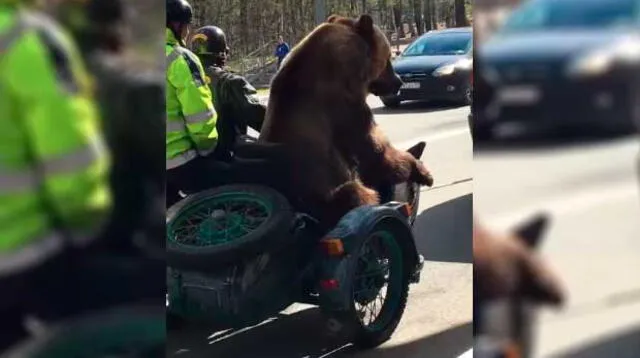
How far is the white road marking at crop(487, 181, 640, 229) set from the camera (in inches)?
71.9

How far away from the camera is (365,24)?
272 centimetres

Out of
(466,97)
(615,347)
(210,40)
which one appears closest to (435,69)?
(466,97)

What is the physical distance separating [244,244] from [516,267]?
1105 mm

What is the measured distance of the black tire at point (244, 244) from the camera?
2754 millimetres

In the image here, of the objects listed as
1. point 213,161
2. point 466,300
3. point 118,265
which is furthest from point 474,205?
point 213,161

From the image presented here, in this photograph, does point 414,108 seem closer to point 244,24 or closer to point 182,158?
point 244,24

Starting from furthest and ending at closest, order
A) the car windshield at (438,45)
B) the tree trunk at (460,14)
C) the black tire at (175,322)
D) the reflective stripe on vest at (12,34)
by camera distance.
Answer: the black tire at (175,322) → the car windshield at (438,45) → the tree trunk at (460,14) → the reflective stripe on vest at (12,34)

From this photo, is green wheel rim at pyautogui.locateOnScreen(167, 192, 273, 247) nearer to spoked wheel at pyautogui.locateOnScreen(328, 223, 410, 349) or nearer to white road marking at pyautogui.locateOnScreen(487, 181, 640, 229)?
spoked wheel at pyautogui.locateOnScreen(328, 223, 410, 349)

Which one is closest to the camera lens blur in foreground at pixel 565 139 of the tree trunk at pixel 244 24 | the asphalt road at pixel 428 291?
the asphalt road at pixel 428 291

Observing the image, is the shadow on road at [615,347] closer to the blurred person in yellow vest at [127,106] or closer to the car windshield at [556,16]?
the car windshield at [556,16]

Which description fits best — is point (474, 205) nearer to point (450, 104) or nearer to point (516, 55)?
point (516, 55)

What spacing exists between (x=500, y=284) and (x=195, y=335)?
1625 millimetres

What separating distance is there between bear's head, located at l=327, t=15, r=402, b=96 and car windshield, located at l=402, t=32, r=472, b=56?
8 cm

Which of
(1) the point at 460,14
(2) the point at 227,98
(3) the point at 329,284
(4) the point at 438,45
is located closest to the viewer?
(1) the point at 460,14
